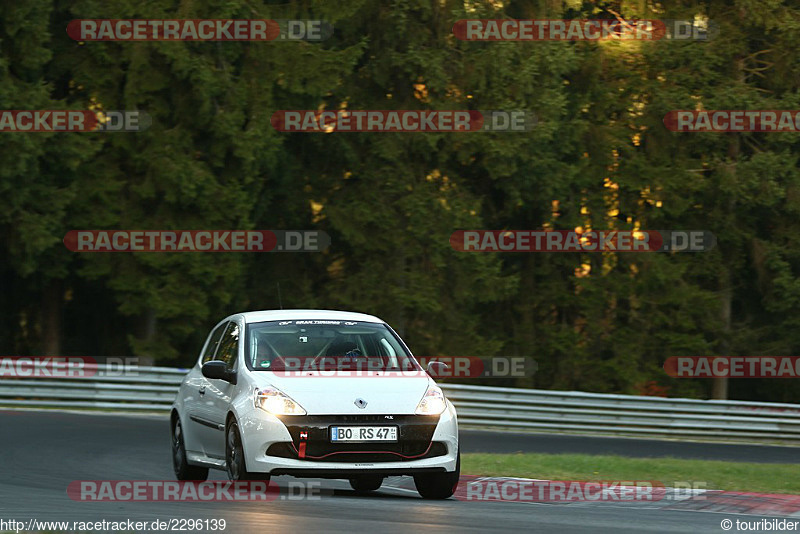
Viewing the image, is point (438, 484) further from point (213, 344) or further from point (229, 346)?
point (213, 344)

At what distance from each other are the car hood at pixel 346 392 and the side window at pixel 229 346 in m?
0.81

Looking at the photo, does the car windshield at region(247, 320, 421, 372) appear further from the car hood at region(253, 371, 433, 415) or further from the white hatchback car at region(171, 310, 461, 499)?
the car hood at region(253, 371, 433, 415)

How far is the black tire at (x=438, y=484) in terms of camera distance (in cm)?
1188

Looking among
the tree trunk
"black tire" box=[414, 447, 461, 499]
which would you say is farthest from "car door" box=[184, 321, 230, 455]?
the tree trunk

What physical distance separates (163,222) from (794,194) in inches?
644

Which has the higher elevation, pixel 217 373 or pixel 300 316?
pixel 300 316

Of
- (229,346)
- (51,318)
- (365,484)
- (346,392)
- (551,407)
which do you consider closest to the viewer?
(346,392)

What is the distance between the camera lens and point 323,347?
490 inches

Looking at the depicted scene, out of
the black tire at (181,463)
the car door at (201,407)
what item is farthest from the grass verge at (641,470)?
the car door at (201,407)

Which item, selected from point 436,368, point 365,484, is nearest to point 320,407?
point 436,368

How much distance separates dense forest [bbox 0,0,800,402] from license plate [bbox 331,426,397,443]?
18.5 m

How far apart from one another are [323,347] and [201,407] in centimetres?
128

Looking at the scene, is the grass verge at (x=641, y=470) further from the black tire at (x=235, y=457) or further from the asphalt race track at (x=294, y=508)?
the black tire at (x=235, y=457)

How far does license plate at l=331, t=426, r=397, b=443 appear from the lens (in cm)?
1125
